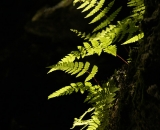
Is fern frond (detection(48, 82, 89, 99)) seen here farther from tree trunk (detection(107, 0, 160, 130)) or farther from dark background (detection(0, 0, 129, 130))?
dark background (detection(0, 0, 129, 130))

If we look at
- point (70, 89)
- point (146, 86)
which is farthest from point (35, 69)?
point (146, 86)

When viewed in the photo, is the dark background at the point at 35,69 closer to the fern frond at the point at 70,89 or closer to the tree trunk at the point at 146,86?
the fern frond at the point at 70,89

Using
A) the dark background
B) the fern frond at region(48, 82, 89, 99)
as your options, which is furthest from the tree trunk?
the dark background

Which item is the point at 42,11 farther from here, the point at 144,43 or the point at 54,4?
the point at 144,43

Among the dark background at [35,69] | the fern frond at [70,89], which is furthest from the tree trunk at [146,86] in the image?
the dark background at [35,69]

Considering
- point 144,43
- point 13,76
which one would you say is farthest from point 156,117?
point 13,76

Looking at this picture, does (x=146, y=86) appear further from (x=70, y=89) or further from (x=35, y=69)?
(x=35, y=69)

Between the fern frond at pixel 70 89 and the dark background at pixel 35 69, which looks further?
the dark background at pixel 35 69

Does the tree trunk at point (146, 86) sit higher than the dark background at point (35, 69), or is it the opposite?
the dark background at point (35, 69)
